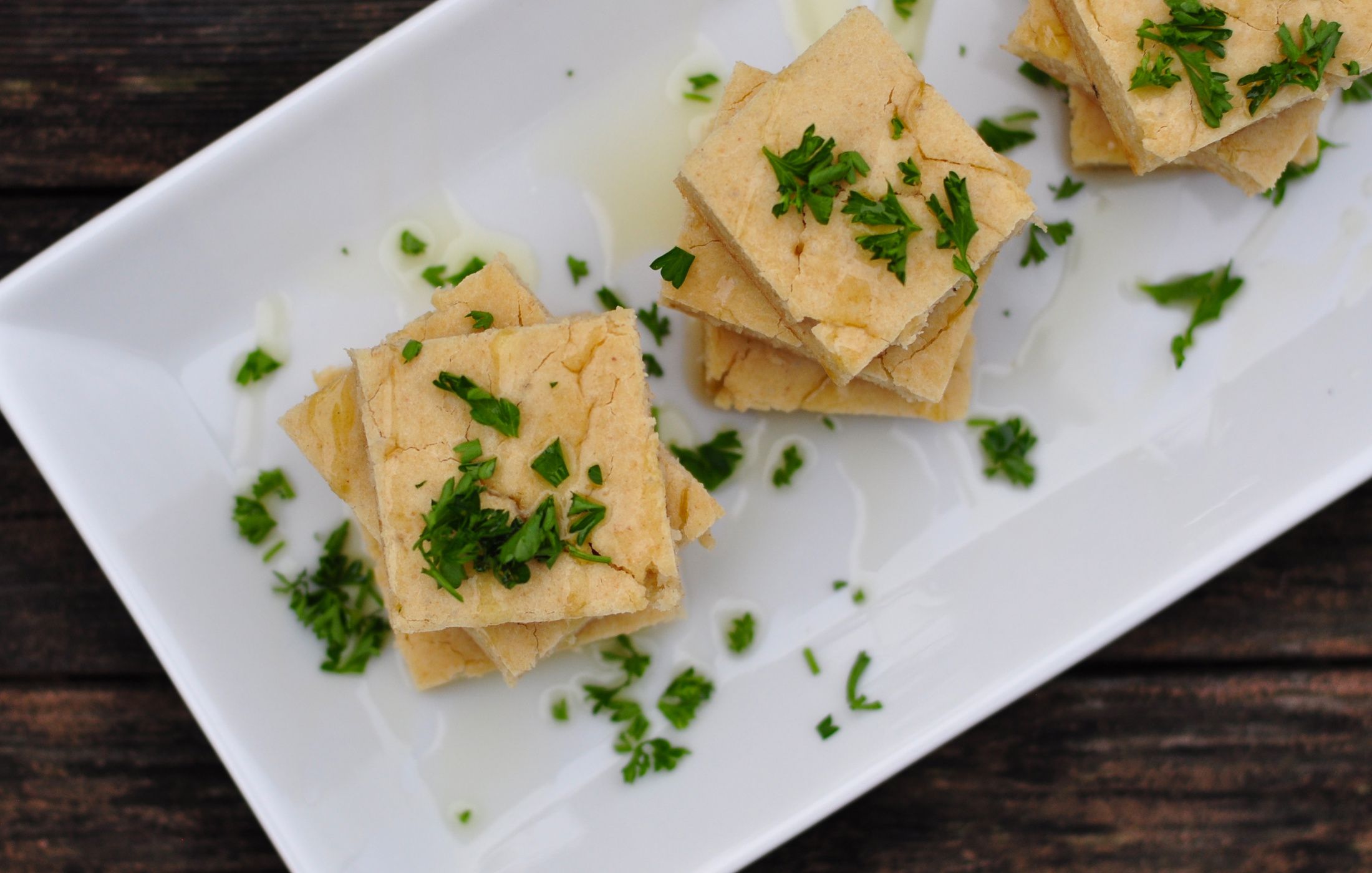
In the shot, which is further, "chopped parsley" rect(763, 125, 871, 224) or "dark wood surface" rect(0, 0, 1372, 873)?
"dark wood surface" rect(0, 0, 1372, 873)

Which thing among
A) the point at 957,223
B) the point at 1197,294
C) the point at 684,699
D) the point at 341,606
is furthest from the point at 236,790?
the point at 1197,294

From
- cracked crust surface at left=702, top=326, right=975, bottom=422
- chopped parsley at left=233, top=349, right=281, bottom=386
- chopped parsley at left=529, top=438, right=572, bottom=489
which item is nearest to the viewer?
chopped parsley at left=529, top=438, right=572, bottom=489

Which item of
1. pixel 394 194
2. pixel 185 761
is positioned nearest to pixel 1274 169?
pixel 394 194

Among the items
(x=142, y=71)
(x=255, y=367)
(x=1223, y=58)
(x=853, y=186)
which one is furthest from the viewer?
(x=142, y=71)

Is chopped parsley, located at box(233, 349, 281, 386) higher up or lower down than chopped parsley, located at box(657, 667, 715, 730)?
higher up

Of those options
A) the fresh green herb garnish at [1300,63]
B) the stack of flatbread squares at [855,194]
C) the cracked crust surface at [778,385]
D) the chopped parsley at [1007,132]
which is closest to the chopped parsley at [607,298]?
the cracked crust surface at [778,385]

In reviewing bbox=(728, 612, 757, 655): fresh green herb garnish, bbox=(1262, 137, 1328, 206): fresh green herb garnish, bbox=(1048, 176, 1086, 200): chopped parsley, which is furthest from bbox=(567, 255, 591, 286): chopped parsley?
bbox=(1262, 137, 1328, 206): fresh green herb garnish

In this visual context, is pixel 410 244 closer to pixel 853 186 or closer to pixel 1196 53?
pixel 853 186

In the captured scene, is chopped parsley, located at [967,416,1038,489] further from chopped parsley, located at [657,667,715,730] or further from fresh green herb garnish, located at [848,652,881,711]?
chopped parsley, located at [657,667,715,730]
